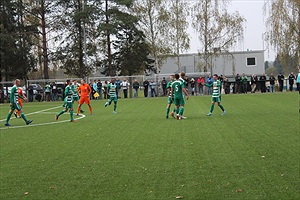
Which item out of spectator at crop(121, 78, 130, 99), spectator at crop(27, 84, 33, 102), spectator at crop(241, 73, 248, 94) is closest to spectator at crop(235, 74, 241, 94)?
spectator at crop(241, 73, 248, 94)

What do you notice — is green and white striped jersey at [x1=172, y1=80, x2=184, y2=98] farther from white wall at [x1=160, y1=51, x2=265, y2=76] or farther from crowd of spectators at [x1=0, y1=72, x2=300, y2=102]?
white wall at [x1=160, y1=51, x2=265, y2=76]

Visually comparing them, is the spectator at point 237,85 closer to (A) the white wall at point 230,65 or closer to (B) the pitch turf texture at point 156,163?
(A) the white wall at point 230,65

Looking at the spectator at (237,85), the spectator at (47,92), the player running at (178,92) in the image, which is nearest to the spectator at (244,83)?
the spectator at (237,85)

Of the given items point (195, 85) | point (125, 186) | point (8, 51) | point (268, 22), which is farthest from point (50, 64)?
point (125, 186)

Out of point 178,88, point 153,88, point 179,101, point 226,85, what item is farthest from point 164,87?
point 178,88

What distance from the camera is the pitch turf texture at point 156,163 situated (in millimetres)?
6273

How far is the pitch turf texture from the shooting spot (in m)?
6.27

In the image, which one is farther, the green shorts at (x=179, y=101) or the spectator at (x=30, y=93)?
the spectator at (x=30, y=93)

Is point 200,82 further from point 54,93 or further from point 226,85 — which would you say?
Result: point 54,93

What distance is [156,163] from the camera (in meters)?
8.18

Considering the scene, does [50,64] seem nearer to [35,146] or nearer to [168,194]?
[35,146]

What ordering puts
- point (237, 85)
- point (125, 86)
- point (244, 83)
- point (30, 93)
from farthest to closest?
point (30, 93) < point (125, 86) < point (237, 85) < point (244, 83)

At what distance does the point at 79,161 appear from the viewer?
8.76 meters

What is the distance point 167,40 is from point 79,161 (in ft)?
138
